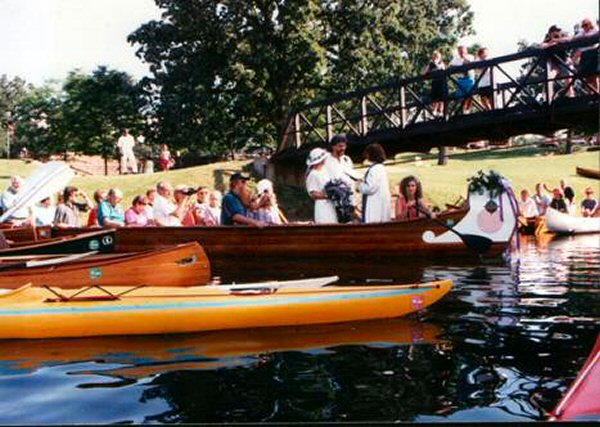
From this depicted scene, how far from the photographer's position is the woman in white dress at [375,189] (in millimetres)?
4934

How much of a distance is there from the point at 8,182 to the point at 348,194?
2331mm

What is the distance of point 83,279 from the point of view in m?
3.50

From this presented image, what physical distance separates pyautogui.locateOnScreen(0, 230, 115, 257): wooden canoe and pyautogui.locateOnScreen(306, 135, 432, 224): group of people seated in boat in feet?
4.90

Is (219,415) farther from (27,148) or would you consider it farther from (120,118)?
(120,118)

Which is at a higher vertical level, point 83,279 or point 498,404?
point 83,279

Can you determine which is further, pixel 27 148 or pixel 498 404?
pixel 27 148

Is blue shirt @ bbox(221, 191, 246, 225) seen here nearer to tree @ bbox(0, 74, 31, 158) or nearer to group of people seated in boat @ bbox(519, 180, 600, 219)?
tree @ bbox(0, 74, 31, 158)

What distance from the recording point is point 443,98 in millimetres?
5875

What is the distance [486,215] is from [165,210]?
2484 millimetres

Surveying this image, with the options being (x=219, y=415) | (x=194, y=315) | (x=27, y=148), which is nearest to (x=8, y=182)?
(x=27, y=148)

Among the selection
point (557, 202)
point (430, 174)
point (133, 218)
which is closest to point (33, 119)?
point (133, 218)

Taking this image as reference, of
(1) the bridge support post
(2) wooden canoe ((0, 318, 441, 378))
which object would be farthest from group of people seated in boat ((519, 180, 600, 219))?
(2) wooden canoe ((0, 318, 441, 378))

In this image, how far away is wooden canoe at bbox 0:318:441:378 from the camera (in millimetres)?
2691

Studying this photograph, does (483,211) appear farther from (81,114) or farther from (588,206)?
(588,206)
